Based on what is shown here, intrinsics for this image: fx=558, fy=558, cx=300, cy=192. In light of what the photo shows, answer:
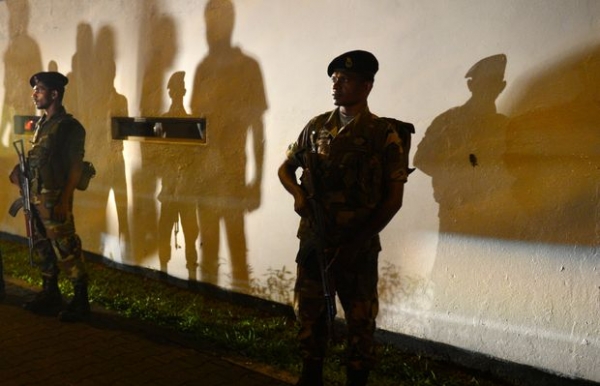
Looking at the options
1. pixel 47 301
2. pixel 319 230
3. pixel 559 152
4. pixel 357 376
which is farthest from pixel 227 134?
pixel 559 152

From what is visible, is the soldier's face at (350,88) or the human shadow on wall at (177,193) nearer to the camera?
the soldier's face at (350,88)

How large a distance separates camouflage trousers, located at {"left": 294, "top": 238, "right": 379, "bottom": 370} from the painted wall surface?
908 mm

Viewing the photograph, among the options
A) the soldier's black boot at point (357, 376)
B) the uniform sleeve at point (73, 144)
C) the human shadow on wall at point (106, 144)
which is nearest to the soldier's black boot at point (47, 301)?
the uniform sleeve at point (73, 144)

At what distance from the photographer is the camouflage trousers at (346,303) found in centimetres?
302

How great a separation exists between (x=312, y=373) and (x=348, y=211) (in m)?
0.95

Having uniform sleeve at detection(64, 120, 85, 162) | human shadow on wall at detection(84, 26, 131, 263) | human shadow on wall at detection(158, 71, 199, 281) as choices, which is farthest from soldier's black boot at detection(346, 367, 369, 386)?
human shadow on wall at detection(84, 26, 131, 263)

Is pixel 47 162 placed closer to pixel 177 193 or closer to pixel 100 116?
pixel 177 193

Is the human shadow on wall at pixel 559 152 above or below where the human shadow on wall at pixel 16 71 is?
below

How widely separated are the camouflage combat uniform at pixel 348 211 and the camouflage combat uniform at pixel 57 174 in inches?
83.0

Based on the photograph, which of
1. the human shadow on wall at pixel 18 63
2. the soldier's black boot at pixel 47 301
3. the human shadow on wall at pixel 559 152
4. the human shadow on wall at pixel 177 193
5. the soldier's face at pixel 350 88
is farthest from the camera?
the human shadow on wall at pixel 18 63

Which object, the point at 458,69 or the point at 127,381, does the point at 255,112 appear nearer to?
the point at 458,69

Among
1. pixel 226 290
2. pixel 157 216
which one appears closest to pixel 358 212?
pixel 226 290

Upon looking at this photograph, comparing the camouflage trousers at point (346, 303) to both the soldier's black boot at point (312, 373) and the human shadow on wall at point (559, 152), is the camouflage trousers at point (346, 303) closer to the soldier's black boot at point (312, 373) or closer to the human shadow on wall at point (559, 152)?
the soldier's black boot at point (312, 373)

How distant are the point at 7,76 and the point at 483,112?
619cm
